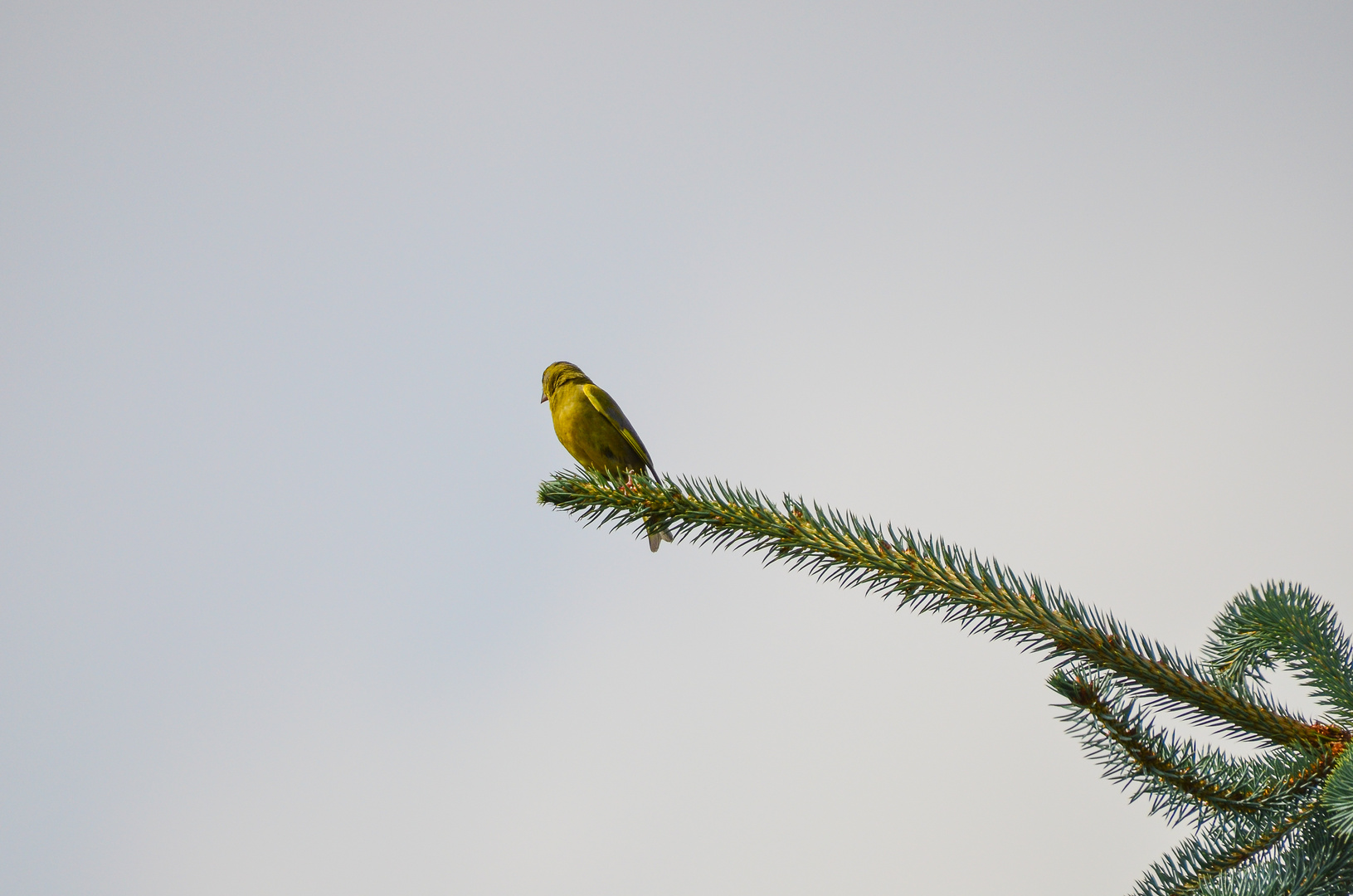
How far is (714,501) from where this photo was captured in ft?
9.27

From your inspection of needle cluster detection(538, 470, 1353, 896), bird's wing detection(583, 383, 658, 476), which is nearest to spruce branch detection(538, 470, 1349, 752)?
needle cluster detection(538, 470, 1353, 896)

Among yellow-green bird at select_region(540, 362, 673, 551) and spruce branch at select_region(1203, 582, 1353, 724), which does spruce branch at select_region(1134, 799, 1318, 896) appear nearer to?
spruce branch at select_region(1203, 582, 1353, 724)

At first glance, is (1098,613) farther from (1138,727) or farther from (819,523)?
(819,523)

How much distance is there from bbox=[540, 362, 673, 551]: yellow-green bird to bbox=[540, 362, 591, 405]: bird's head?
19cm

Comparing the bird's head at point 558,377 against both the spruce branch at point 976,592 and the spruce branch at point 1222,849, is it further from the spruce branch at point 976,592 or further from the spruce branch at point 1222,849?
the spruce branch at point 1222,849

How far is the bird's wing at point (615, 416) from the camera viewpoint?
19.2 ft

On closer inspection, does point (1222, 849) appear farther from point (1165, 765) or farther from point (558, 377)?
point (558, 377)

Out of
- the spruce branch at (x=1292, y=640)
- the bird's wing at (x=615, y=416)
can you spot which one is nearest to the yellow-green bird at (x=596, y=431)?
the bird's wing at (x=615, y=416)

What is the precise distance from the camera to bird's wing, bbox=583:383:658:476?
19.2 feet

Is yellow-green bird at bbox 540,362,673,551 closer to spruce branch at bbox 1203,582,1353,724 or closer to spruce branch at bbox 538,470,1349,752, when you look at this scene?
spruce branch at bbox 538,470,1349,752

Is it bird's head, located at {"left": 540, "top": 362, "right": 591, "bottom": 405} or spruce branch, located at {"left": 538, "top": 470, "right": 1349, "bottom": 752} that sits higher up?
bird's head, located at {"left": 540, "top": 362, "right": 591, "bottom": 405}

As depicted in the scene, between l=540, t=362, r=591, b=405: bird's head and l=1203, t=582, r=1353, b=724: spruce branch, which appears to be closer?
l=1203, t=582, r=1353, b=724: spruce branch

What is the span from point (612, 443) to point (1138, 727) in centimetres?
438

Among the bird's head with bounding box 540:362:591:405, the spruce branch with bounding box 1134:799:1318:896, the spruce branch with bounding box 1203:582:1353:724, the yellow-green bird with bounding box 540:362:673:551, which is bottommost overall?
the spruce branch with bounding box 1134:799:1318:896
